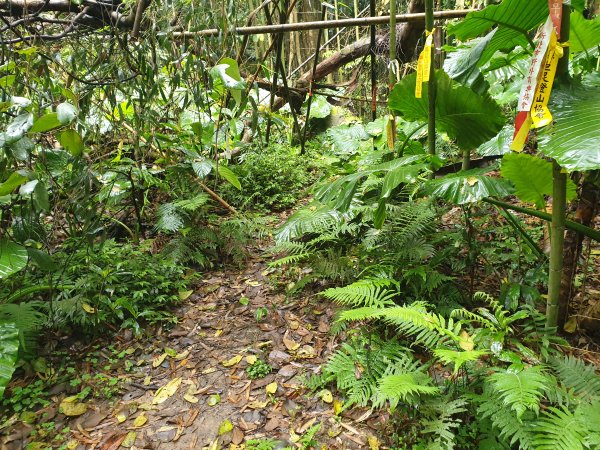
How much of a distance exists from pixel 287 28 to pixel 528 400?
2.50m

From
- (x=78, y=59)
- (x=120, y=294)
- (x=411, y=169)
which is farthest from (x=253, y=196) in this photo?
(x=411, y=169)

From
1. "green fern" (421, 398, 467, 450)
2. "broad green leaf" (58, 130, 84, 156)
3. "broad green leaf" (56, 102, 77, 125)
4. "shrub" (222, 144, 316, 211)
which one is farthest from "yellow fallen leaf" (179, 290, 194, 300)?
"green fern" (421, 398, 467, 450)

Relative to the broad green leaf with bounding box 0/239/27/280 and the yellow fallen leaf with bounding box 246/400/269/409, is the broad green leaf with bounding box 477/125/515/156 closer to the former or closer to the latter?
the yellow fallen leaf with bounding box 246/400/269/409

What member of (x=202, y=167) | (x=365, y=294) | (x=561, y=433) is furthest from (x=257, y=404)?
(x=202, y=167)

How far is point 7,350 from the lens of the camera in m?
1.81

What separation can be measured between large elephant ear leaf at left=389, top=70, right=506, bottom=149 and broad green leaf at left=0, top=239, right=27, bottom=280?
218 centimetres

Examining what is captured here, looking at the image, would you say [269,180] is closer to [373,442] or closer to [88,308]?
[88,308]

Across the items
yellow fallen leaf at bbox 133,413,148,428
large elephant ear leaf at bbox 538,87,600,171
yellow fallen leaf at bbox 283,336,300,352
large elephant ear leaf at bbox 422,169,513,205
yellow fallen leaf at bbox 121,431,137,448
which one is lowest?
yellow fallen leaf at bbox 133,413,148,428

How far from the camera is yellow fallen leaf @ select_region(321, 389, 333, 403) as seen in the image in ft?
6.02

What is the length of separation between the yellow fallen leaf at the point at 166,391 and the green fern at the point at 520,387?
1.58 m

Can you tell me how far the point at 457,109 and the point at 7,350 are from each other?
2.58 m

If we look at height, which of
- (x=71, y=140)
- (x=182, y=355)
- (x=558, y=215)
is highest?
(x=71, y=140)

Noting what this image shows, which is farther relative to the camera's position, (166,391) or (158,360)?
(158,360)

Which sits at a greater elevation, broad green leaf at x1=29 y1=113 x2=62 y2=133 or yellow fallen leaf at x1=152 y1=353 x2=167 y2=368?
broad green leaf at x1=29 y1=113 x2=62 y2=133
